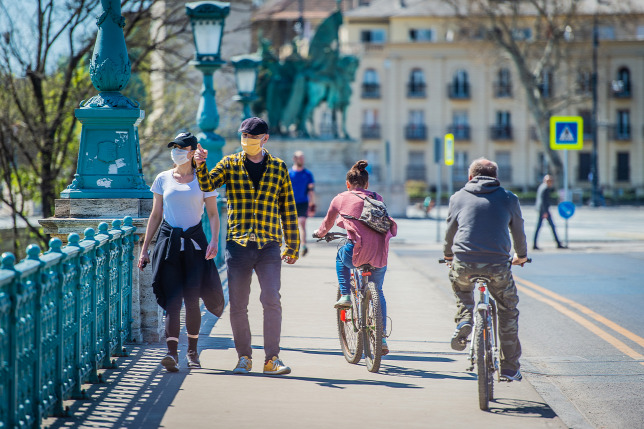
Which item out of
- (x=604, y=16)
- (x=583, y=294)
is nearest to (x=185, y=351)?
(x=583, y=294)

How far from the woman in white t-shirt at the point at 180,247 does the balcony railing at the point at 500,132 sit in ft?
232

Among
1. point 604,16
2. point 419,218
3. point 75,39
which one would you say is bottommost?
point 419,218

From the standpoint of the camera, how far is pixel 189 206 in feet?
23.8

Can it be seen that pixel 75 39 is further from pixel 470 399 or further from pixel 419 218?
pixel 419 218

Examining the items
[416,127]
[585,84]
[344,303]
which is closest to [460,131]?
[416,127]

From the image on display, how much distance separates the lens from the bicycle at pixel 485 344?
6.22 metres

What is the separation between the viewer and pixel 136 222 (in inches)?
324

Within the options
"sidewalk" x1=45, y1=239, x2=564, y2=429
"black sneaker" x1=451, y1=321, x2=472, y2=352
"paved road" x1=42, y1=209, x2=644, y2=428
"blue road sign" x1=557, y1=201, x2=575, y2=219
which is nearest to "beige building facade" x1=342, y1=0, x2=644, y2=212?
"blue road sign" x1=557, y1=201, x2=575, y2=219

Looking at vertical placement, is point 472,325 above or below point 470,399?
above

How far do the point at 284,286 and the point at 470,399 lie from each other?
7.35m

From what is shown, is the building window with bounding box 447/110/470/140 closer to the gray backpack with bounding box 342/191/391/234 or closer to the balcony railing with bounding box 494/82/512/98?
the balcony railing with bounding box 494/82/512/98

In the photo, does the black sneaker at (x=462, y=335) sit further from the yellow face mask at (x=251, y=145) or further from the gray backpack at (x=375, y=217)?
the yellow face mask at (x=251, y=145)

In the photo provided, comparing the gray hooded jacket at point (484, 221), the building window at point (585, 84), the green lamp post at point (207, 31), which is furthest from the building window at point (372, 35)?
the gray hooded jacket at point (484, 221)

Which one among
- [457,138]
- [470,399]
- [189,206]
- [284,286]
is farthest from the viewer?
[457,138]
